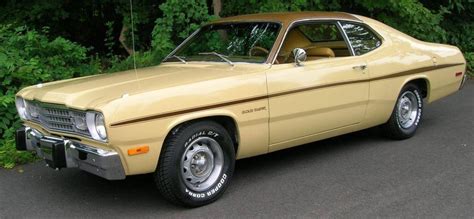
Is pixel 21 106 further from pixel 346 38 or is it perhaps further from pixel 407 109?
pixel 407 109

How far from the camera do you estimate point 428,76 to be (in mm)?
6594

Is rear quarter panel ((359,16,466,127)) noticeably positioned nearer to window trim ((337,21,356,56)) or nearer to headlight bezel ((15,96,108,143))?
window trim ((337,21,356,56))

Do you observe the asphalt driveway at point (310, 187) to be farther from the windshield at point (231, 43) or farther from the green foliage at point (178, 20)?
the green foliage at point (178, 20)

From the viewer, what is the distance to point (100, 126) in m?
4.03

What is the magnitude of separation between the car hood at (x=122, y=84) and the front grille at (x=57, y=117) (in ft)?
0.19

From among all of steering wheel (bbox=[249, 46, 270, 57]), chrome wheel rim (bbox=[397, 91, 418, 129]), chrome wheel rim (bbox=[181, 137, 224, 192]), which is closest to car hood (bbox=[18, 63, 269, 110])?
steering wheel (bbox=[249, 46, 270, 57])

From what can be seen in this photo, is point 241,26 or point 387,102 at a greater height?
point 241,26

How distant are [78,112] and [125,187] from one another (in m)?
1.13

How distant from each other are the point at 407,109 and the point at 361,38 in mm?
1130

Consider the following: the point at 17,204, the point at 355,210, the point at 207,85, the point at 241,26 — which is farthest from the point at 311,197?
the point at 17,204

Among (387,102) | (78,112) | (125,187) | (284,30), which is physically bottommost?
(125,187)

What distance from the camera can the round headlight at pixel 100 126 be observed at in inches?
158

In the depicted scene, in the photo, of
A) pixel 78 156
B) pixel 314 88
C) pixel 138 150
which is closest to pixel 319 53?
pixel 314 88

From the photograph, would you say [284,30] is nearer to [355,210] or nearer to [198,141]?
[198,141]
